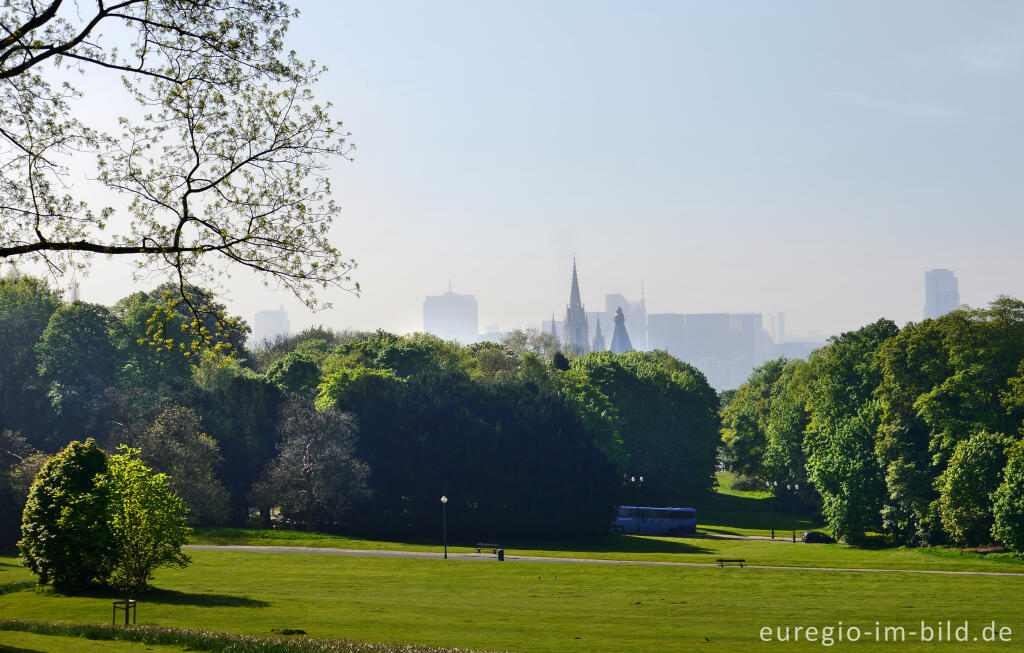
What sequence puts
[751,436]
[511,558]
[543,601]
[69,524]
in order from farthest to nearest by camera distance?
[751,436] < [511,558] < [69,524] < [543,601]

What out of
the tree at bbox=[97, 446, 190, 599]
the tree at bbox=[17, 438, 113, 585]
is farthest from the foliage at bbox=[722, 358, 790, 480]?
the tree at bbox=[17, 438, 113, 585]

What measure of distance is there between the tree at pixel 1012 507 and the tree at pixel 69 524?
46.5 metres

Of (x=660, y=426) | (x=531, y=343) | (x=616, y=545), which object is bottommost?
(x=616, y=545)

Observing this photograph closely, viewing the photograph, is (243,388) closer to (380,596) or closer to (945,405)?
(380,596)

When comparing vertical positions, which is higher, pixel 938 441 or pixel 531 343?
pixel 531 343

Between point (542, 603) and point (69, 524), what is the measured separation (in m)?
16.7

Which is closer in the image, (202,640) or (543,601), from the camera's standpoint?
(202,640)

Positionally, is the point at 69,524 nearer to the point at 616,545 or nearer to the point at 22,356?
the point at 616,545

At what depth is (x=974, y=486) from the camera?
5819 centimetres

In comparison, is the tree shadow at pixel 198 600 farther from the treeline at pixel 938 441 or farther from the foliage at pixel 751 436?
the foliage at pixel 751 436

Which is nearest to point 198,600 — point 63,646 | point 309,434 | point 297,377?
point 63,646

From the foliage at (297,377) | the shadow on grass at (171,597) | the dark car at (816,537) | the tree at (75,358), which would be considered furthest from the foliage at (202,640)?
the tree at (75,358)

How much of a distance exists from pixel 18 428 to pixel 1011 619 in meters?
75.3

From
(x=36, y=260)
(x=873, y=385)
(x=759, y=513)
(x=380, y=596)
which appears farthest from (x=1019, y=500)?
(x=36, y=260)
